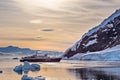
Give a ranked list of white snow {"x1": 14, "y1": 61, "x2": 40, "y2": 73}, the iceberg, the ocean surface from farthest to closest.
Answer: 1. white snow {"x1": 14, "y1": 61, "x2": 40, "y2": 73}
2. the iceberg
3. the ocean surface

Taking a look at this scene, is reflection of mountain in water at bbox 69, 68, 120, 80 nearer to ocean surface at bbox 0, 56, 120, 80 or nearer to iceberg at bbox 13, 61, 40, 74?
ocean surface at bbox 0, 56, 120, 80

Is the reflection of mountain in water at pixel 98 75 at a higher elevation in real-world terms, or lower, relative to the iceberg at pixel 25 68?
lower

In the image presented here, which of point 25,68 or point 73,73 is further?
point 25,68

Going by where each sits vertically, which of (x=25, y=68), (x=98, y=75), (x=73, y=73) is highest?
(x=25, y=68)

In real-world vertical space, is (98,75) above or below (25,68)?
below

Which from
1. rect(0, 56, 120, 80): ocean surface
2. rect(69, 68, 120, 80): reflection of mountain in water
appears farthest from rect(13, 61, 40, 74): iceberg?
rect(69, 68, 120, 80): reflection of mountain in water

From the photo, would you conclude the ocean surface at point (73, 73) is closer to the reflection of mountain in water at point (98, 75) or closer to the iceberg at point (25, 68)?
the reflection of mountain in water at point (98, 75)

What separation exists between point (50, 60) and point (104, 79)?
4583 inches

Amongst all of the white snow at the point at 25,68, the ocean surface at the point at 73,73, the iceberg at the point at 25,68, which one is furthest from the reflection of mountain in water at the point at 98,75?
the white snow at the point at 25,68

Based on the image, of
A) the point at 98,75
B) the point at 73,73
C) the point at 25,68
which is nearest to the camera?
the point at 98,75

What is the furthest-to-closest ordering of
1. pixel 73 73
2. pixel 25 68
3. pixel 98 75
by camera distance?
1. pixel 25 68
2. pixel 73 73
3. pixel 98 75

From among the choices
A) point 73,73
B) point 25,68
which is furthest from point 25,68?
point 73,73

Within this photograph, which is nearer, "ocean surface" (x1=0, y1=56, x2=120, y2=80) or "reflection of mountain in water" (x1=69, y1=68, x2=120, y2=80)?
"reflection of mountain in water" (x1=69, y1=68, x2=120, y2=80)

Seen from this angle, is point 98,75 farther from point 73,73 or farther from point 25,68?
point 25,68
